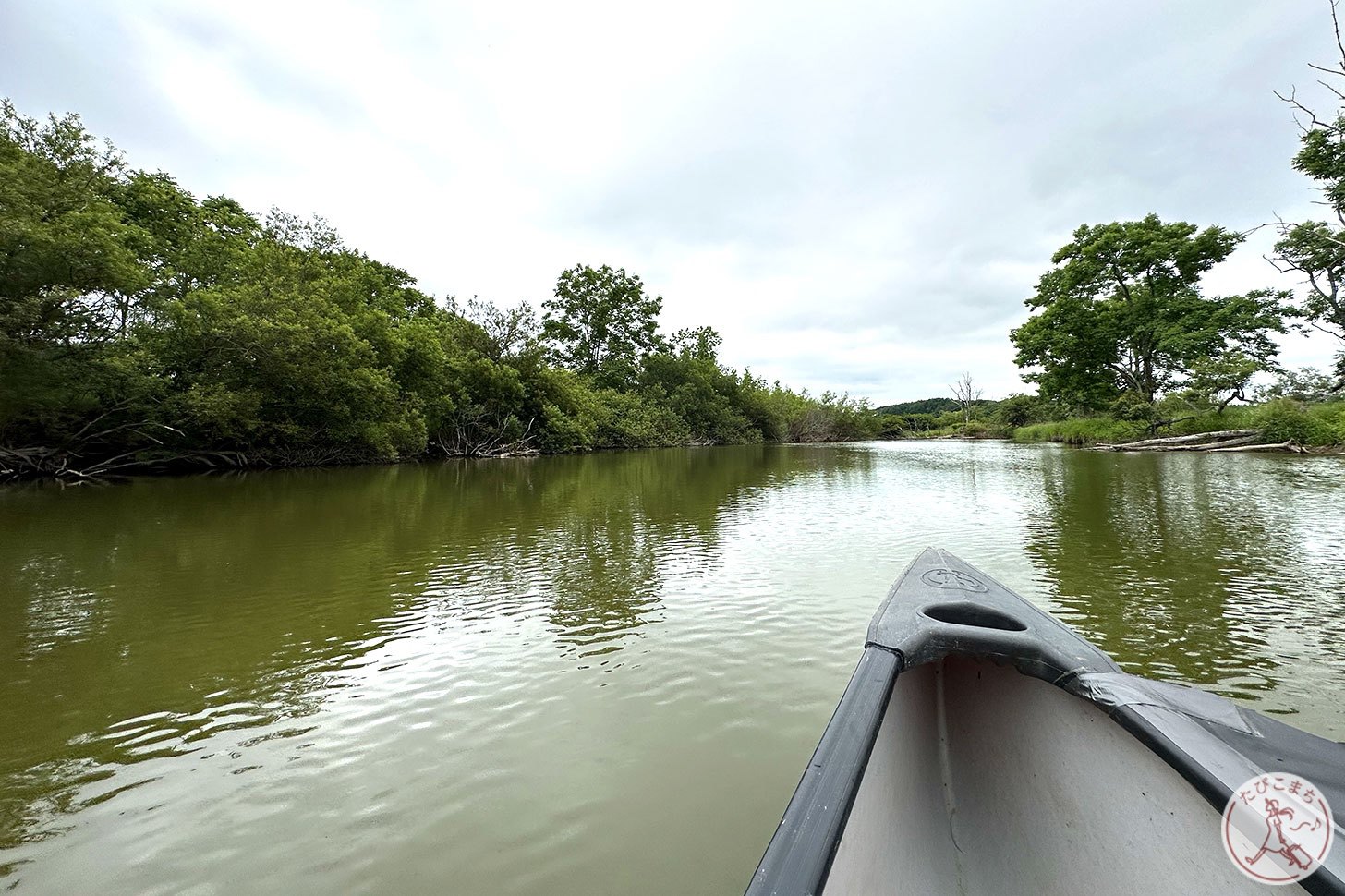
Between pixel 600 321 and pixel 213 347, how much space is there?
27556 mm

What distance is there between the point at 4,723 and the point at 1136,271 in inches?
1459

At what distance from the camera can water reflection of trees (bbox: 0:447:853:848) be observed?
2.72 meters

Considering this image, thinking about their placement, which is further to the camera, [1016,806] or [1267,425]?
[1267,425]

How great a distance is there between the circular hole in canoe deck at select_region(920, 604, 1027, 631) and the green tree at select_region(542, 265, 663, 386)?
40152 mm

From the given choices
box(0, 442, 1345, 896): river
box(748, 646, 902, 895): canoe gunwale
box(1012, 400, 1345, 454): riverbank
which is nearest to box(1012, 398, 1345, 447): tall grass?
box(1012, 400, 1345, 454): riverbank

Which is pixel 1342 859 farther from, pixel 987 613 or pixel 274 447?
pixel 274 447

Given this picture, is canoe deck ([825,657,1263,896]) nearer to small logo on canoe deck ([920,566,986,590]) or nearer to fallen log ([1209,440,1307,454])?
small logo on canoe deck ([920,566,986,590])

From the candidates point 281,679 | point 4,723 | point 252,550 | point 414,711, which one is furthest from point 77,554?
point 414,711

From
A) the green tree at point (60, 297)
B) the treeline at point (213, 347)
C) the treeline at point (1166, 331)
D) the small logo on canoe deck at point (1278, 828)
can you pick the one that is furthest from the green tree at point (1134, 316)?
the green tree at point (60, 297)

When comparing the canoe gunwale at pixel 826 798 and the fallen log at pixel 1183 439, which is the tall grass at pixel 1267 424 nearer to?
the fallen log at pixel 1183 439

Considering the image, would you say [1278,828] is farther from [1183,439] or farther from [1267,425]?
[1183,439]

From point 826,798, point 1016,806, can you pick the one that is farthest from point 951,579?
point 826,798

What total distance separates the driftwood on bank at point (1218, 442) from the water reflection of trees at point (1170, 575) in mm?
12667

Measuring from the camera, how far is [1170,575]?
495 centimetres
